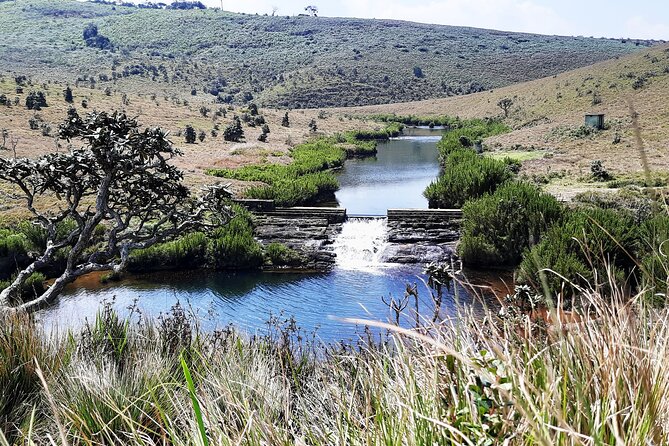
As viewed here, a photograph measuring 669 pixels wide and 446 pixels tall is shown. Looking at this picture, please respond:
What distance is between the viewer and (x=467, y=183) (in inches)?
829

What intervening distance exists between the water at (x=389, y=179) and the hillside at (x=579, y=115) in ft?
14.4

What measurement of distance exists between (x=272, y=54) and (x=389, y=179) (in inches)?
3325

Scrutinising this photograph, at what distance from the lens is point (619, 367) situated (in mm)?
1851

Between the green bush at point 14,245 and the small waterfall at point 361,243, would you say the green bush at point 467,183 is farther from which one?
the green bush at point 14,245

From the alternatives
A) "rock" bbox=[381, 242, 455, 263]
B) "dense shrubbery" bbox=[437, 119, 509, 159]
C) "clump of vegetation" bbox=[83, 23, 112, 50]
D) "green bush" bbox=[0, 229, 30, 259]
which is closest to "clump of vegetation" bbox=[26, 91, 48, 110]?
"green bush" bbox=[0, 229, 30, 259]

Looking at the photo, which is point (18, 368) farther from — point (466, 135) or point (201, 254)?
point (466, 135)

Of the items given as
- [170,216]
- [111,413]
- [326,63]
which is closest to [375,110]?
[326,63]

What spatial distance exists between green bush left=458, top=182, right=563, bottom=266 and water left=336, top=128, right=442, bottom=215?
713cm

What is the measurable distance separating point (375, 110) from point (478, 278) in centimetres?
6061

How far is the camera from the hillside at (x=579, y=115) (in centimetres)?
2527

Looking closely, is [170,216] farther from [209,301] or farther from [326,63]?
[326,63]

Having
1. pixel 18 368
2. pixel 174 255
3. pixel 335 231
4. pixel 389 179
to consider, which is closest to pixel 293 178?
pixel 389 179

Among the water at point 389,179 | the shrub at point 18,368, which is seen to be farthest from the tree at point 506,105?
the shrub at point 18,368

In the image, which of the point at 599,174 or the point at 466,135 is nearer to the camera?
the point at 599,174
